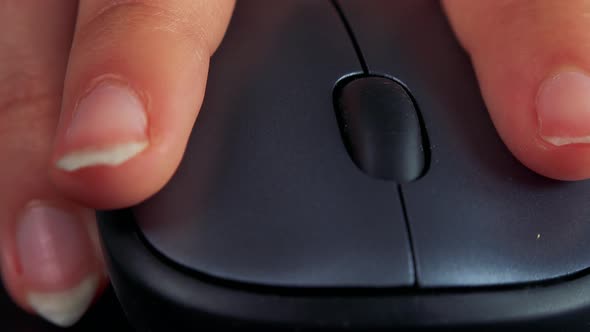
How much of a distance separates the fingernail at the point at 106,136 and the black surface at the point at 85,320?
0.12 meters

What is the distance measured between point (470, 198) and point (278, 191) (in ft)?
0.33

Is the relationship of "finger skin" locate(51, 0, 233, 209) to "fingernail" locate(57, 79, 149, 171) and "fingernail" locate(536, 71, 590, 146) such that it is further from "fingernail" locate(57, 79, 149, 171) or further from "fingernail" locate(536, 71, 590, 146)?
"fingernail" locate(536, 71, 590, 146)

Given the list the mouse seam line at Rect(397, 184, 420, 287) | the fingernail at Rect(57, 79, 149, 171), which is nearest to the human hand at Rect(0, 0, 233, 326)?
the fingernail at Rect(57, 79, 149, 171)

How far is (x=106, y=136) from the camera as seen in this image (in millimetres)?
353

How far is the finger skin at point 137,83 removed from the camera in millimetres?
354

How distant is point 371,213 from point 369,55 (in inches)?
5.3

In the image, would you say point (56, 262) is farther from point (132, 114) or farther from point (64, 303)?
point (132, 114)

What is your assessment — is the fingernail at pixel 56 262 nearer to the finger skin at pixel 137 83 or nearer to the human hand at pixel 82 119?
the human hand at pixel 82 119

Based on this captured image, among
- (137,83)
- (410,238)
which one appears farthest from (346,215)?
(137,83)

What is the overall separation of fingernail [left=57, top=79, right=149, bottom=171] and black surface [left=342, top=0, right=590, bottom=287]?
0.14 m

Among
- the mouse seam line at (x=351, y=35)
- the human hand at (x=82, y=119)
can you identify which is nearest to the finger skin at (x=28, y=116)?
the human hand at (x=82, y=119)

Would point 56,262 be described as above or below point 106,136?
below

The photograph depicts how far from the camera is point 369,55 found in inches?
17.2

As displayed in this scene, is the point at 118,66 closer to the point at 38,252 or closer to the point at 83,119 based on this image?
the point at 83,119
